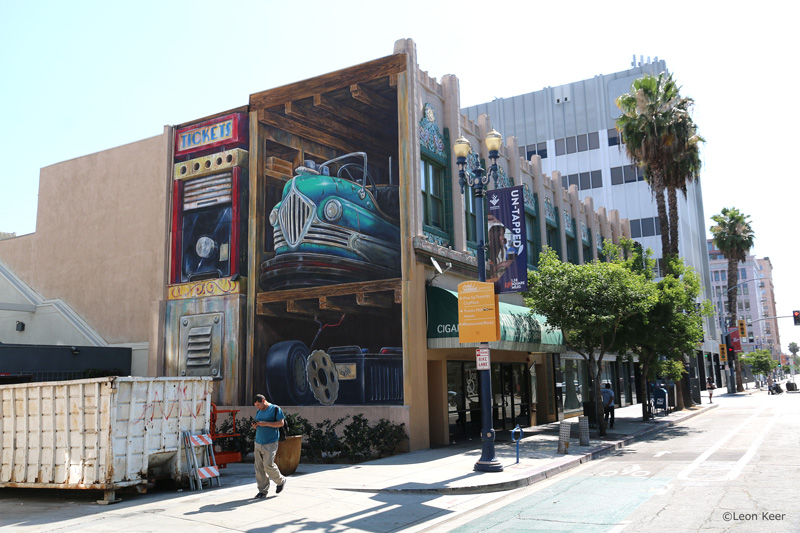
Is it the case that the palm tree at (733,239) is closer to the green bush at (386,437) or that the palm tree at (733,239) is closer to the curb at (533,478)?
the curb at (533,478)

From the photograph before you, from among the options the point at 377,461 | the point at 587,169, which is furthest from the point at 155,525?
the point at 587,169

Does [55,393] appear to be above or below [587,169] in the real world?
below

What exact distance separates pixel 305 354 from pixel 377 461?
5.09 meters

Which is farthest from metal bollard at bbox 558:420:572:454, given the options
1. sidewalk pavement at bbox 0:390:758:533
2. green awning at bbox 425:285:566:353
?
green awning at bbox 425:285:566:353

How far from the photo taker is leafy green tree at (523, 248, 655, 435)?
2053 centimetres

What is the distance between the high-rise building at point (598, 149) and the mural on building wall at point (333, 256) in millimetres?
44521

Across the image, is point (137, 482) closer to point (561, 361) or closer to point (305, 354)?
point (305, 354)

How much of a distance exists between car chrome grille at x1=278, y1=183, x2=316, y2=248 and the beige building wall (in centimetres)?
558

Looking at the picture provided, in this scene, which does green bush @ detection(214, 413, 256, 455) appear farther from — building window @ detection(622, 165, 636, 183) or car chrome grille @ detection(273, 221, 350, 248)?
building window @ detection(622, 165, 636, 183)

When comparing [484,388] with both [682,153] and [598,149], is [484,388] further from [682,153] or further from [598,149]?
[598,149]

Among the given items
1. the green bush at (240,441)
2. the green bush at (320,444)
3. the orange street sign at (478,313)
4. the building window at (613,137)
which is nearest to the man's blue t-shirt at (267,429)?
the orange street sign at (478,313)

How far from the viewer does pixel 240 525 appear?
31.0 ft
